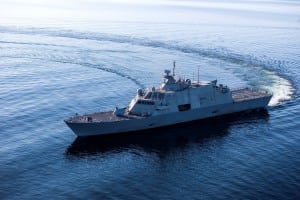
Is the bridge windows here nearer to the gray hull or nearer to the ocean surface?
the gray hull

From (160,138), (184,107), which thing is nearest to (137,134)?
(160,138)

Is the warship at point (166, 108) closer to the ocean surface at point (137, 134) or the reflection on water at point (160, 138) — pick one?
the reflection on water at point (160, 138)

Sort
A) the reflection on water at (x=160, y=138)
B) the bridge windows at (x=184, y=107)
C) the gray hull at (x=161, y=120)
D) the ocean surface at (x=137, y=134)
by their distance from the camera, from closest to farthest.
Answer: the ocean surface at (x=137, y=134), the reflection on water at (x=160, y=138), the gray hull at (x=161, y=120), the bridge windows at (x=184, y=107)

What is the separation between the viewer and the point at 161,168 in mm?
58812

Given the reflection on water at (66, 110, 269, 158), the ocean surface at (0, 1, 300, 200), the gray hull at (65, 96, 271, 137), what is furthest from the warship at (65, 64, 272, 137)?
the ocean surface at (0, 1, 300, 200)

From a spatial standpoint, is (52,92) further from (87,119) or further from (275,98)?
(275,98)

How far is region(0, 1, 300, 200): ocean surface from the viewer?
5272 centimetres

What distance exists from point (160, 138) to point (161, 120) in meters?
4.49

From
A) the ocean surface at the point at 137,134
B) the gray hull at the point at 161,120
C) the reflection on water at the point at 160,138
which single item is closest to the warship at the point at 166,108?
the gray hull at the point at 161,120

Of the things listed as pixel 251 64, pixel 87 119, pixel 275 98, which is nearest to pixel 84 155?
pixel 87 119

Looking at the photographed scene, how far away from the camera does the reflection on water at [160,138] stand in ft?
213

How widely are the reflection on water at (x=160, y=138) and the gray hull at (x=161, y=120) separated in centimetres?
91

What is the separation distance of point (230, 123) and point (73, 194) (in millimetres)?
37380

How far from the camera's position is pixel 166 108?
7350 centimetres
